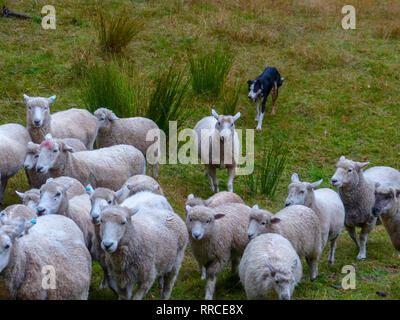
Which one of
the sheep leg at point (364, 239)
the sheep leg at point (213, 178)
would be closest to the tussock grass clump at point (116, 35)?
the sheep leg at point (213, 178)

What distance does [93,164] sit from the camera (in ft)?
29.1

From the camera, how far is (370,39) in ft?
57.3

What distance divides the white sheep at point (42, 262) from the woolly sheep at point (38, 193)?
108 cm

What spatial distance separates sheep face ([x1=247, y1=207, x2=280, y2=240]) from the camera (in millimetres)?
7129

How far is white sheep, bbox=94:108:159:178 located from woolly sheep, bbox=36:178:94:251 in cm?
295

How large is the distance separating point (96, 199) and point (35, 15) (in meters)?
10.9

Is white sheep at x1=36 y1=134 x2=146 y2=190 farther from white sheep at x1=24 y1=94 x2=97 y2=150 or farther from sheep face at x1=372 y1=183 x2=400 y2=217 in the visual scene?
sheep face at x1=372 y1=183 x2=400 y2=217

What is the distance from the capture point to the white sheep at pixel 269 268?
617 cm

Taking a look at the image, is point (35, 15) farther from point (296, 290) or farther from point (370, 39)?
point (296, 290)

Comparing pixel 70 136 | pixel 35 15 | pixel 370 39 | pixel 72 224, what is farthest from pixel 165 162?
pixel 370 39

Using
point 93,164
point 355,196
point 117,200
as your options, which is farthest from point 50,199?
point 355,196

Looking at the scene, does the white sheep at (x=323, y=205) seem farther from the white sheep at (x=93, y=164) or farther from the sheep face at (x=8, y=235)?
the sheep face at (x=8, y=235)
